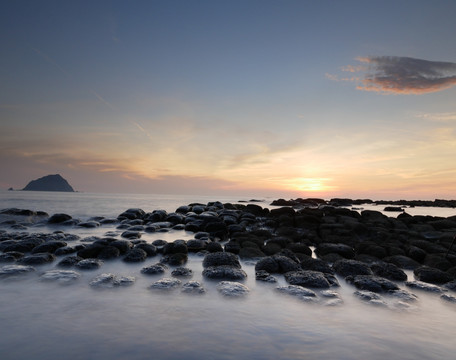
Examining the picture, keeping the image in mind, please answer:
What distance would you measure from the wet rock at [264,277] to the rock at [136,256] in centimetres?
449

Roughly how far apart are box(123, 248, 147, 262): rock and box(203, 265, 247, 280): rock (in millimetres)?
3084

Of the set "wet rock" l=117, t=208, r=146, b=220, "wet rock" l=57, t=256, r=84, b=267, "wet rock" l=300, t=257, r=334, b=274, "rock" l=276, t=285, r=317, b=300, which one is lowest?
"rock" l=276, t=285, r=317, b=300

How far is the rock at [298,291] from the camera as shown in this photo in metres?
6.83

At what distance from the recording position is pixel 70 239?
46.4 ft

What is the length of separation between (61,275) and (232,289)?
4915 millimetres

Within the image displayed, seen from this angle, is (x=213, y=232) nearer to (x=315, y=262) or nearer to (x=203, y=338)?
(x=315, y=262)

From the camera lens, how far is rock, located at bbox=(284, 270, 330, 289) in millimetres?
7504

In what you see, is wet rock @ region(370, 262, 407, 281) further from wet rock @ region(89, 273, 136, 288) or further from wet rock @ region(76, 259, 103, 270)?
wet rock @ region(76, 259, 103, 270)

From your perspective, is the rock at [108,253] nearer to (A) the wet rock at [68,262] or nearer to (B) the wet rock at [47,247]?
(A) the wet rock at [68,262]

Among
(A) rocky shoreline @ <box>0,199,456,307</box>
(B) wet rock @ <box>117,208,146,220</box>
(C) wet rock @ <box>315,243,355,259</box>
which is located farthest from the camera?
(B) wet rock @ <box>117,208,146,220</box>

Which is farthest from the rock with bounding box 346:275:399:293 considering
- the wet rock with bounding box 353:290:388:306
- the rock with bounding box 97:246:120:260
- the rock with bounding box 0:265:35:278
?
the rock with bounding box 0:265:35:278

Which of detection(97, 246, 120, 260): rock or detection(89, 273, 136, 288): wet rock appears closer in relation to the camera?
detection(89, 273, 136, 288): wet rock

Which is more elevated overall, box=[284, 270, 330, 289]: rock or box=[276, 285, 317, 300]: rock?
box=[284, 270, 330, 289]: rock

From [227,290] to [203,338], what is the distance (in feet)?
7.55
